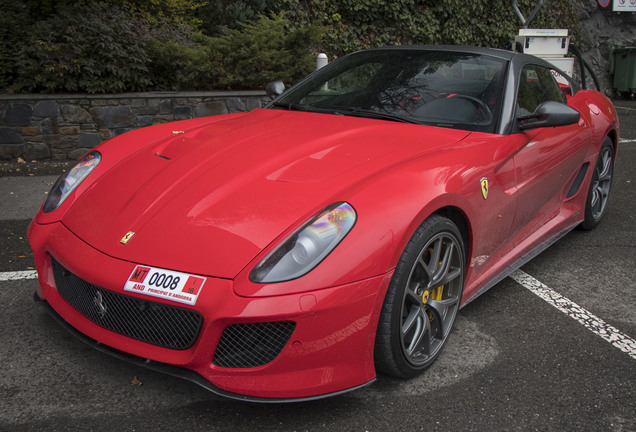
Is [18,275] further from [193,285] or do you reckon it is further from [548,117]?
[548,117]

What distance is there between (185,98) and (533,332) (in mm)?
5171

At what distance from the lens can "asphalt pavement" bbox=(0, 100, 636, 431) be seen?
2.16 meters

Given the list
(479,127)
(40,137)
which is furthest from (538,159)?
(40,137)

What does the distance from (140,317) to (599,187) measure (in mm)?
3613

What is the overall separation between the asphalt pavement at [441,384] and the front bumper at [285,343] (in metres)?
0.20

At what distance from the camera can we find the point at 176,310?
6.57 ft

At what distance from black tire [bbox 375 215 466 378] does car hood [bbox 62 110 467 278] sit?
348 mm

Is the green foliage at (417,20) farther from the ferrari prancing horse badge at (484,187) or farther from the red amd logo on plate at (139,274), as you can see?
the red amd logo on plate at (139,274)

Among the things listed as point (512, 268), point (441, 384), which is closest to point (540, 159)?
point (512, 268)

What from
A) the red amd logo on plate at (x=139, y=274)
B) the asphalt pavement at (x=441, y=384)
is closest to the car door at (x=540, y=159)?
the asphalt pavement at (x=441, y=384)

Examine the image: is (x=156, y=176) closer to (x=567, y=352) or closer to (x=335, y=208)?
(x=335, y=208)

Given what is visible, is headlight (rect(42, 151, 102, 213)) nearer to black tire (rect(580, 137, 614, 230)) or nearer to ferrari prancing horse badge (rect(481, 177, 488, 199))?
ferrari prancing horse badge (rect(481, 177, 488, 199))

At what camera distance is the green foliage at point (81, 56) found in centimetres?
655

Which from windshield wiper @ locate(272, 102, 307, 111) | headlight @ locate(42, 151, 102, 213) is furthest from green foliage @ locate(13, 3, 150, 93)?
headlight @ locate(42, 151, 102, 213)
